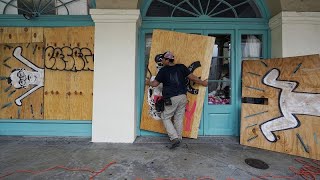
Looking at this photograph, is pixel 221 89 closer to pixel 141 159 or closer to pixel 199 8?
pixel 199 8

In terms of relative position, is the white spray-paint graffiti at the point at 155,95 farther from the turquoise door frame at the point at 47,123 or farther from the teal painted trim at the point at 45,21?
the teal painted trim at the point at 45,21

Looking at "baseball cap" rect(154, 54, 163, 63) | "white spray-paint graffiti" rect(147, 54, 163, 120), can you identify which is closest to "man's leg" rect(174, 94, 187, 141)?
"white spray-paint graffiti" rect(147, 54, 163, 120)

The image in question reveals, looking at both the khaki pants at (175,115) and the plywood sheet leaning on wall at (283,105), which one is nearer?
the plywood sheet leaning on wall at (283,105)

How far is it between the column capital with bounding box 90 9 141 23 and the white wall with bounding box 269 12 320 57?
2.99 meters

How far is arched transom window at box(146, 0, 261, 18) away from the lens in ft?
16.8

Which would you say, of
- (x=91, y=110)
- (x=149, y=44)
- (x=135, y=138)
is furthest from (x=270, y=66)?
(x=91, y=110)

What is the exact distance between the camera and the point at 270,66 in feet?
14.7

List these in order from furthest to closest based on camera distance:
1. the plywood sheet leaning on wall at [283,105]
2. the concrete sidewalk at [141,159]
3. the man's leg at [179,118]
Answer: the man's leg at [179,118] → the plywood sheet leaning on wall at [283,105] → the concrete sidewalk at [141,159]

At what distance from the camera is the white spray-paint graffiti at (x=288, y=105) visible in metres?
3.98

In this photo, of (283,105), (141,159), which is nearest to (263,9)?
(283,105)

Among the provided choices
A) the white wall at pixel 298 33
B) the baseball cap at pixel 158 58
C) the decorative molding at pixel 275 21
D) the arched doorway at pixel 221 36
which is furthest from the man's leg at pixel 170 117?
the decorative molding at pixel 275 21

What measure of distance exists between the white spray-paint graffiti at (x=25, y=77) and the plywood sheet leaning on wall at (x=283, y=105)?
4.54 meters

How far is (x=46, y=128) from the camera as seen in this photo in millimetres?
5078

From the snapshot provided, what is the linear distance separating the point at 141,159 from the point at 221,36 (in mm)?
3294
